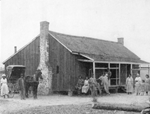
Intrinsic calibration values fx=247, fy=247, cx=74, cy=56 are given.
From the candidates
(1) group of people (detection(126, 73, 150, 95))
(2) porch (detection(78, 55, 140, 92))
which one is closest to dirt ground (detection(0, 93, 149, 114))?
(2) porch (detection(78, 55, 140, 92))

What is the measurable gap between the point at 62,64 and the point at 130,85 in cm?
588

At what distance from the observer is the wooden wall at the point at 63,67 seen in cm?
1905

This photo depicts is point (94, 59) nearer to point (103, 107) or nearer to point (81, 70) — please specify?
point (81, 70)

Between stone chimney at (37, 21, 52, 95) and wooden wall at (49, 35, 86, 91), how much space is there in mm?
329

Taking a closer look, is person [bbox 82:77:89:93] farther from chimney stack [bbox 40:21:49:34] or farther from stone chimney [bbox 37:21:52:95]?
chimney stack [bbox 40:21:49:34]

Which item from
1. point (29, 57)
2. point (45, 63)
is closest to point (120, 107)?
point (45, 63)

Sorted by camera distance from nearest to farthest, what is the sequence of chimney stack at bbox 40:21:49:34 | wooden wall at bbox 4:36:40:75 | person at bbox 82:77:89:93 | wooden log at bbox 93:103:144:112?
wooden log at bbox 93:103:144:112
person at bbox 82:77:89:93
chimney stack at bbox 40:21:49:34
wooden wall at bbox 4:36:40:75

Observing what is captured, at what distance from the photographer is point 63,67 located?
19688 mm

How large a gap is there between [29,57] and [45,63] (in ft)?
7.93

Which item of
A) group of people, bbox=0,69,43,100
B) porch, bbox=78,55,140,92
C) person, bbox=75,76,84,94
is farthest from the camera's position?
porch, bbox=78,55,140,92

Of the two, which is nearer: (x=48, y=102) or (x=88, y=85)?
(x=48, y=102)

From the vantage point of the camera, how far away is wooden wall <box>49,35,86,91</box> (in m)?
19.0

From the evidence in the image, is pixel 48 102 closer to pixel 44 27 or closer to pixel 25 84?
pixel 25 84

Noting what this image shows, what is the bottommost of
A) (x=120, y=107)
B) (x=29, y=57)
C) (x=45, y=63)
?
(x=120, y=107)
